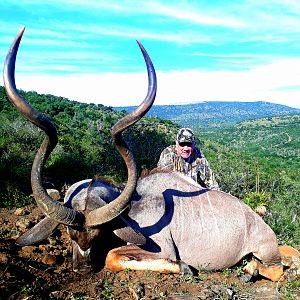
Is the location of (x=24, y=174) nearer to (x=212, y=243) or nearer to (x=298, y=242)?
(x=212, y=243)

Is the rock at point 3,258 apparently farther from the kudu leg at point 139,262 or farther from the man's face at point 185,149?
the man's face at point 185,149

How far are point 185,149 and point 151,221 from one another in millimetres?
2180

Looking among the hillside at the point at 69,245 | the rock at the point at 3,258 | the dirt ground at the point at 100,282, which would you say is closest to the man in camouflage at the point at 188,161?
the hillside at the point at 69,245

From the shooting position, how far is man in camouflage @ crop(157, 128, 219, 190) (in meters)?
7.27

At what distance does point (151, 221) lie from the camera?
5418 millimetres

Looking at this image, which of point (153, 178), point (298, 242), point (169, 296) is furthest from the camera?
point (298, 242)

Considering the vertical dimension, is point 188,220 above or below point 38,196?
below

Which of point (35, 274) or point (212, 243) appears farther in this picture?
point (212, 243)

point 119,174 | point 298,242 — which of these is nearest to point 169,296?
point 298,242

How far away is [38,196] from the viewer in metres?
4.63

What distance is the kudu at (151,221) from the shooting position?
4.61 metres

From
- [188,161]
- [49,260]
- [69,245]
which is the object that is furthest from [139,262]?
[188,161]

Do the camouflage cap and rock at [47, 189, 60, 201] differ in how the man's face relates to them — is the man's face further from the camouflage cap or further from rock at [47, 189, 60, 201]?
rock at [47, 189, 60, 201]

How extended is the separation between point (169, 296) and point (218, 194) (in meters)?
1.90
